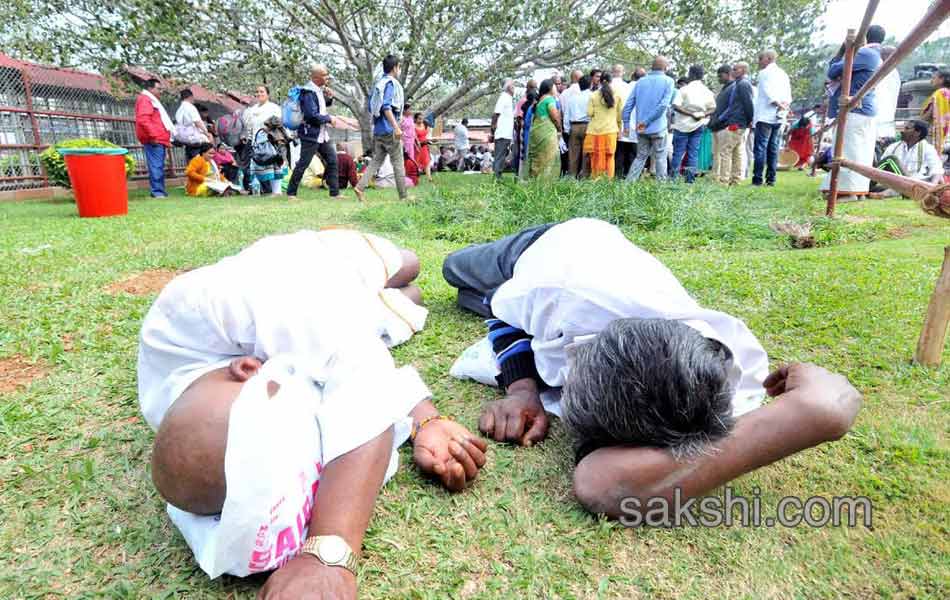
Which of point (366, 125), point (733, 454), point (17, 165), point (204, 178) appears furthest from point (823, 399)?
point (366, 125)

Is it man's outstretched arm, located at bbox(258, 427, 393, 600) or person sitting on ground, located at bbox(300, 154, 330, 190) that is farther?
person sitting on ground, located at bbox(300, 154, 330, 190)

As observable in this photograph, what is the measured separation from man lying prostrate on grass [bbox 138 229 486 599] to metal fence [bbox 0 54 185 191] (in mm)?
9935

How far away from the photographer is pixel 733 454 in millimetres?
1292

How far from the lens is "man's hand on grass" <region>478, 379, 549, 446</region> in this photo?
169 centimetres

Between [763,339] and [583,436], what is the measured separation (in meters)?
1.28

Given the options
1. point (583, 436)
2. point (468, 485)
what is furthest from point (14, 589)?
point (583, 436)

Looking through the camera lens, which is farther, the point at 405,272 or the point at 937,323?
the point at 405,272

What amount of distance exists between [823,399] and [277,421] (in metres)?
1.18

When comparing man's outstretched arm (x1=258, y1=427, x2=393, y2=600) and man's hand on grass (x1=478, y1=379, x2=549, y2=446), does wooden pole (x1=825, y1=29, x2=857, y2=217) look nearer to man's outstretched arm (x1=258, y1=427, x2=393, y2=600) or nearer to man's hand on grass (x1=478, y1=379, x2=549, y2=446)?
man's hand on grass (x1=478, y1=379, x2=549, y2=446)

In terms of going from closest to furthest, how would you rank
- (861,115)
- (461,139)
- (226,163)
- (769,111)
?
(861,115) < (769,111) < (226,163) < (461,139)

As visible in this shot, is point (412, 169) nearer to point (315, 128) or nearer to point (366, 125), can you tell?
point (366, 125)

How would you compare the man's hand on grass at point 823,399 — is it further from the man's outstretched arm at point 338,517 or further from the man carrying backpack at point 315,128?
the man carrying backpack at point 315,128

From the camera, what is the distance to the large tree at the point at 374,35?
9242mm

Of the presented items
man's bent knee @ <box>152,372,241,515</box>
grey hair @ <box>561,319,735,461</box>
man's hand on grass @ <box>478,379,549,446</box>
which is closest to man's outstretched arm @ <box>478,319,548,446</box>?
man's hand on grass @ <box>478,379,549,446</box>
